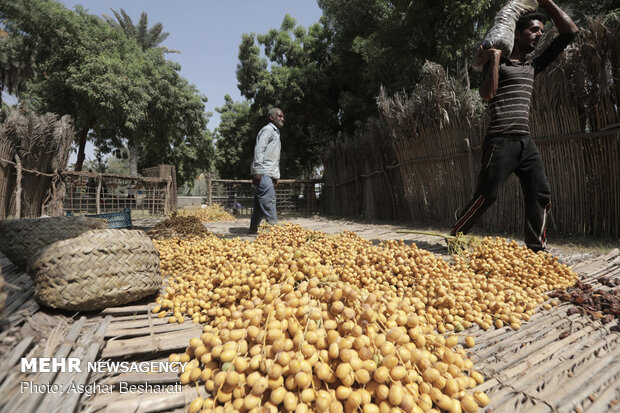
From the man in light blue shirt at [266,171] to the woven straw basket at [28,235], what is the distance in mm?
2534

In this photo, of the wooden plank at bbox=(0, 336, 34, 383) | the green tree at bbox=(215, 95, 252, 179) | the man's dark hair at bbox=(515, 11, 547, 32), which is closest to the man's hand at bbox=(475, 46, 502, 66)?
the man's dark hair at bbox=(515, 11, 547, 32)

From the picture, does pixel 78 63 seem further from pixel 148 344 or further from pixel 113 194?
pixel 148 344

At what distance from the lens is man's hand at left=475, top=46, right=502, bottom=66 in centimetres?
262

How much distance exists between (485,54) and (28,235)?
416 centimetres

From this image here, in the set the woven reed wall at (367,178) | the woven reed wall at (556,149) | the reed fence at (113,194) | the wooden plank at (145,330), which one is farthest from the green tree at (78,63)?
the wooden plank at (145,330)

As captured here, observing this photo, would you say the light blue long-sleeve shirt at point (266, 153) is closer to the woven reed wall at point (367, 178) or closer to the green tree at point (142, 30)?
the woven reed wall at point (367, 178)

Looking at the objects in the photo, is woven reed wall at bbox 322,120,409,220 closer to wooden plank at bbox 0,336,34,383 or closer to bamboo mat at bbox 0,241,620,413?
bamboo mat at bbox 0,241,620,413

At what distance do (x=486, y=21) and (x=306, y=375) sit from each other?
12609 millimetres

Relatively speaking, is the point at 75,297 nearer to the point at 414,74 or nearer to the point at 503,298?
the point at 503,298

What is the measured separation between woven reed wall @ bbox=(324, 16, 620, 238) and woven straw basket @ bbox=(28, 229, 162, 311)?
192 inches

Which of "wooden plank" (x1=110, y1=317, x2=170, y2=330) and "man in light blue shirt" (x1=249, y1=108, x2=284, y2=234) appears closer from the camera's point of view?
"wooden plank" (x1=110, y1=317, x2=170, y2=330)

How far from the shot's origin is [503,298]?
1619mm

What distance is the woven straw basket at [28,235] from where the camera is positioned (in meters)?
2.10

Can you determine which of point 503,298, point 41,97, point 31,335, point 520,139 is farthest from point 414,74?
point 41,97
